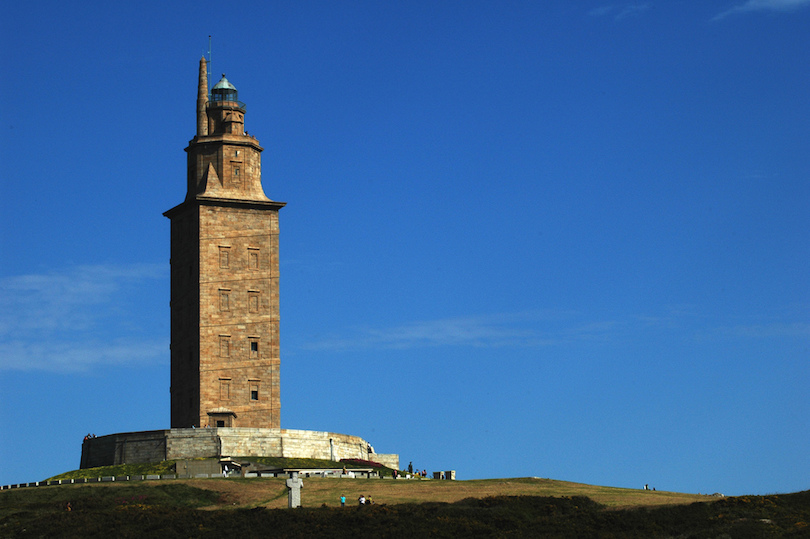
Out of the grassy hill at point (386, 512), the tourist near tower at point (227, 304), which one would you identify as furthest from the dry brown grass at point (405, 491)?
the tourist near tower at point (227, 304)

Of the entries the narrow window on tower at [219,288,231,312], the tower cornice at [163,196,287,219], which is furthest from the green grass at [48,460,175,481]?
the tower cornice at [163,196,287,219]

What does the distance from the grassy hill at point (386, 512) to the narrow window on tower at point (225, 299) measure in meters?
22.1

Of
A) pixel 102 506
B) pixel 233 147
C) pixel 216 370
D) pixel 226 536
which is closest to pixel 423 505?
pixel 226 536

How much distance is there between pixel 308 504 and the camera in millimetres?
71250

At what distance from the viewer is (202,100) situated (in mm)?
103062

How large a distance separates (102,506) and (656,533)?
2644 cm

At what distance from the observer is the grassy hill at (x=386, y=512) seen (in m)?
64.1

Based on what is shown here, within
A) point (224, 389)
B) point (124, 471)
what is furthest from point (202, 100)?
point (124, 471)

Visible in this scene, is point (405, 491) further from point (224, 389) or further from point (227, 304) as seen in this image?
point (227, 304)

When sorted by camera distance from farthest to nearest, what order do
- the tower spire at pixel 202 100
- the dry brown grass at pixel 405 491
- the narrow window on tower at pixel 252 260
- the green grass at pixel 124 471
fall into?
the tower spire at pixel 202 100 < the narrow window on tower at pixel 252 260 < the green grass at pixel 124 471 < the dry brown grass at pixel 405 491

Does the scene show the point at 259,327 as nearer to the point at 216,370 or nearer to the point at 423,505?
the point at 216,370

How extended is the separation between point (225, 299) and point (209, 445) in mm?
11395

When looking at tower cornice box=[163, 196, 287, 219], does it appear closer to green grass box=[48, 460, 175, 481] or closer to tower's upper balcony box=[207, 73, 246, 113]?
tower's upper balcony box=[207, 73, 246, 113]

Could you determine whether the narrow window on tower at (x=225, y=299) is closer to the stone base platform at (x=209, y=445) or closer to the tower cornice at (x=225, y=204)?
the tower cornice at (x=225, y=204)
